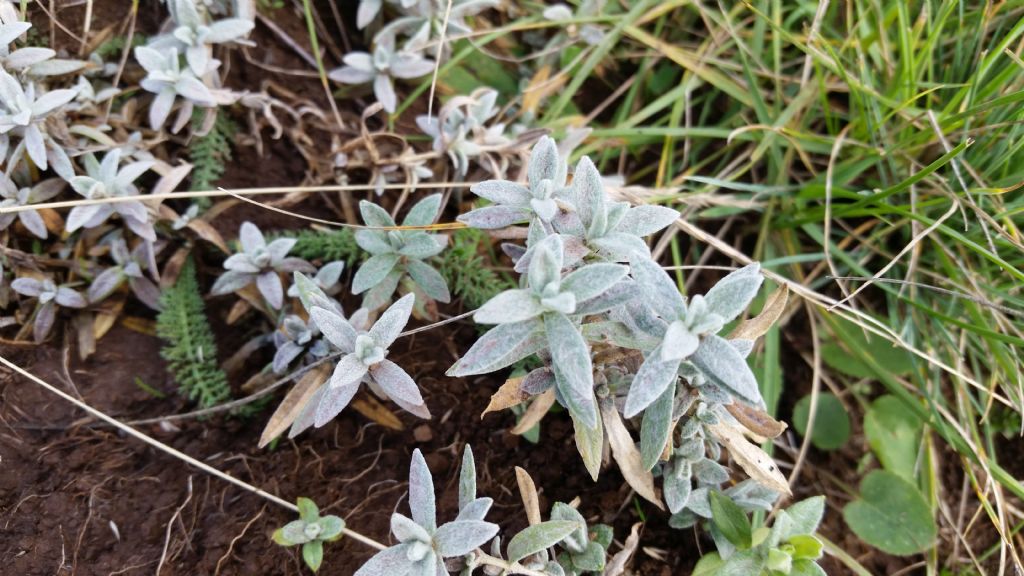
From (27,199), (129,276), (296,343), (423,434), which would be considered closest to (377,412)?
(423,434)

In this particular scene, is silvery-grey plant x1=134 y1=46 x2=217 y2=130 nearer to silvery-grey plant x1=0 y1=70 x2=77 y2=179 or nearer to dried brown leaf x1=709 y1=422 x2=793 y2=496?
silvery-grey plant x1=0 y1=70 x2=77 y2=179

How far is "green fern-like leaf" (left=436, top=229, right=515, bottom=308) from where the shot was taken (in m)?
1.61

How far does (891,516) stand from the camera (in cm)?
161

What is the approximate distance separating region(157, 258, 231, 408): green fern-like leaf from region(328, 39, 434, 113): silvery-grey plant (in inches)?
24.9

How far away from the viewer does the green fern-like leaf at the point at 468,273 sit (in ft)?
5.29

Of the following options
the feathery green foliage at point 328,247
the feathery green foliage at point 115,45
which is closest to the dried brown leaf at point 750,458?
the feathery green foliage at point 328,247

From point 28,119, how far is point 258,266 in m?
0.50

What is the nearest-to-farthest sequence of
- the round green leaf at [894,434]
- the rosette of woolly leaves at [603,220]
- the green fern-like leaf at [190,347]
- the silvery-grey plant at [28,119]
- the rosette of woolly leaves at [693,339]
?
the rosette of woolly leaves at [693,339]
the rosette of woolly leaves at [603,220]
the silvery-grey plant at [28,119]
the green fern-like leaf at [190,347]
the round green leaf at [894,434]

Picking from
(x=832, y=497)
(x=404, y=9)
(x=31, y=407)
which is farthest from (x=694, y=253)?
(x=31, y=407)

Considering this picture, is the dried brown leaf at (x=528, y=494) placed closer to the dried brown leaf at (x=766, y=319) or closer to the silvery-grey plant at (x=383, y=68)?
the dried brown leaf at (x=766, y=319)

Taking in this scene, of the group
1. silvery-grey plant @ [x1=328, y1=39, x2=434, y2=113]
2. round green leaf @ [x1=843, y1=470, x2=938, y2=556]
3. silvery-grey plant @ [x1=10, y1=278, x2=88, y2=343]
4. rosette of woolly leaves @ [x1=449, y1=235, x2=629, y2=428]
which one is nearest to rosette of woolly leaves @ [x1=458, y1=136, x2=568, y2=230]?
rosette of woolly leaves @ [x1=449, y1=235, x2=629, y2=428]

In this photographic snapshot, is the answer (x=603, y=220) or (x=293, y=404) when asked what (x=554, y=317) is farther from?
(x=293, y=404)

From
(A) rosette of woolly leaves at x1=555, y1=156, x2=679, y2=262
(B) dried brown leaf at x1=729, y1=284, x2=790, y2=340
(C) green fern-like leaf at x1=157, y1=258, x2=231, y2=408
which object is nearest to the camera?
(A) rosette of woolly leaves at x1=555, y1=156, x2=679, y2=262

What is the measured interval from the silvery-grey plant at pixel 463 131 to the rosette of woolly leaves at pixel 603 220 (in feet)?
1.67
